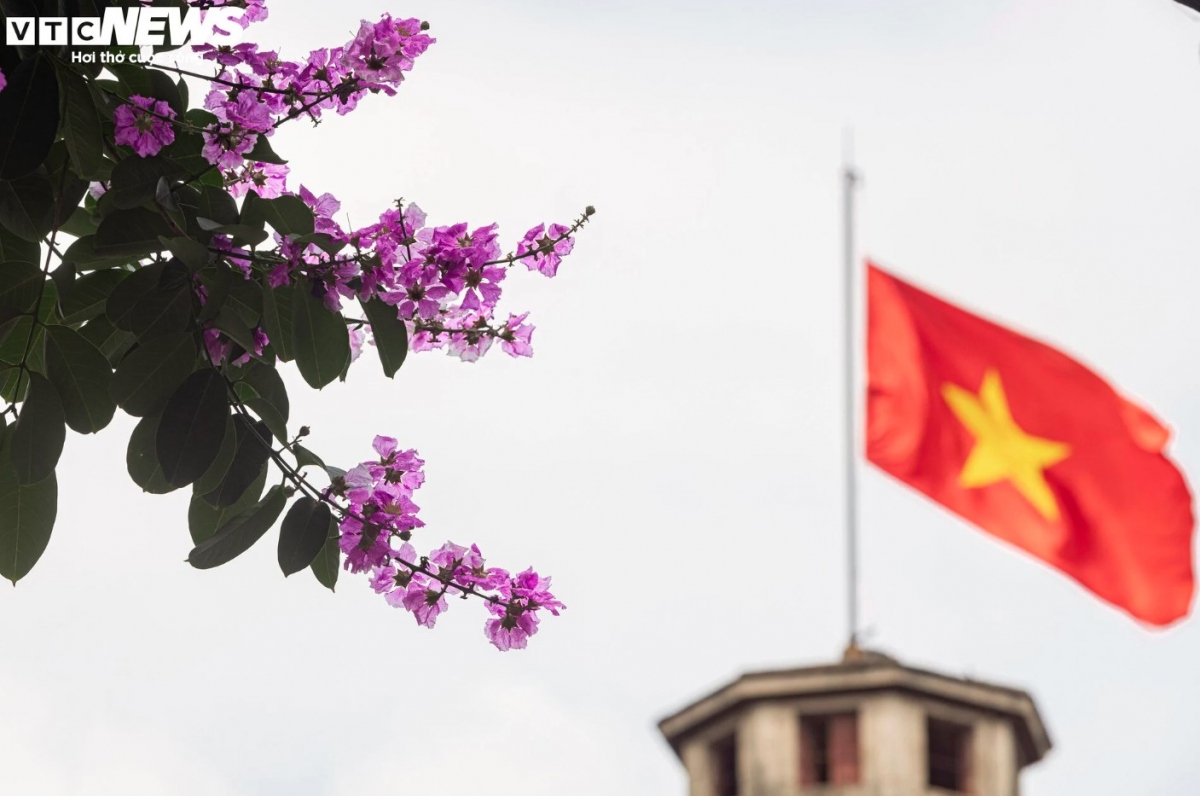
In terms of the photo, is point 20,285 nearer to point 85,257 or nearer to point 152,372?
point 85,257

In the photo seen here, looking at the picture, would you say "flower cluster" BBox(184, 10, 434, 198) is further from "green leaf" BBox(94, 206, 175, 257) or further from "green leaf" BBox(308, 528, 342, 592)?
"green leaf" BBox(308, 528, 342, 592)

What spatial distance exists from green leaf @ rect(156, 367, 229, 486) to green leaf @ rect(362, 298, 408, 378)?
34 cm

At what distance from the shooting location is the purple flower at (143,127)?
12.0 feet

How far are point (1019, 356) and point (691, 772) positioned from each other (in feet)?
50.7

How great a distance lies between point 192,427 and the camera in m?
3.64

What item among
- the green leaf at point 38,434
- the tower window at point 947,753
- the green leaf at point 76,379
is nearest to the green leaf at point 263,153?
the green leaf at point 76,379

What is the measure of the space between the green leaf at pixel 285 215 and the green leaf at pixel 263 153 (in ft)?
0.67

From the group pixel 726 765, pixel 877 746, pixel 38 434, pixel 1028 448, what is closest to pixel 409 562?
pixel 38 434

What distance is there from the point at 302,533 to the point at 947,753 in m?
30.9

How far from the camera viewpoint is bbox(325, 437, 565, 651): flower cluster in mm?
3895

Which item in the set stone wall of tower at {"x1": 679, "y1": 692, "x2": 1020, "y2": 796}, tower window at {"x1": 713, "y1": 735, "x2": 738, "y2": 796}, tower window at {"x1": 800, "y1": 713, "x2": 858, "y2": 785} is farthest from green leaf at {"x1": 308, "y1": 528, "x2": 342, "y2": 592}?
tower window at {"x1": 713, "y1": 735, "x2": 738, "y2": 796}

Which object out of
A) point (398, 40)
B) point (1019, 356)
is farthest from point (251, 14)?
point (1019, 356)

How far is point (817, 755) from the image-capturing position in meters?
33.1

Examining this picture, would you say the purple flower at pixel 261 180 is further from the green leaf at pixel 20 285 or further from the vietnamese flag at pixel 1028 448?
the vietnamese flag at pixel 1028 448
